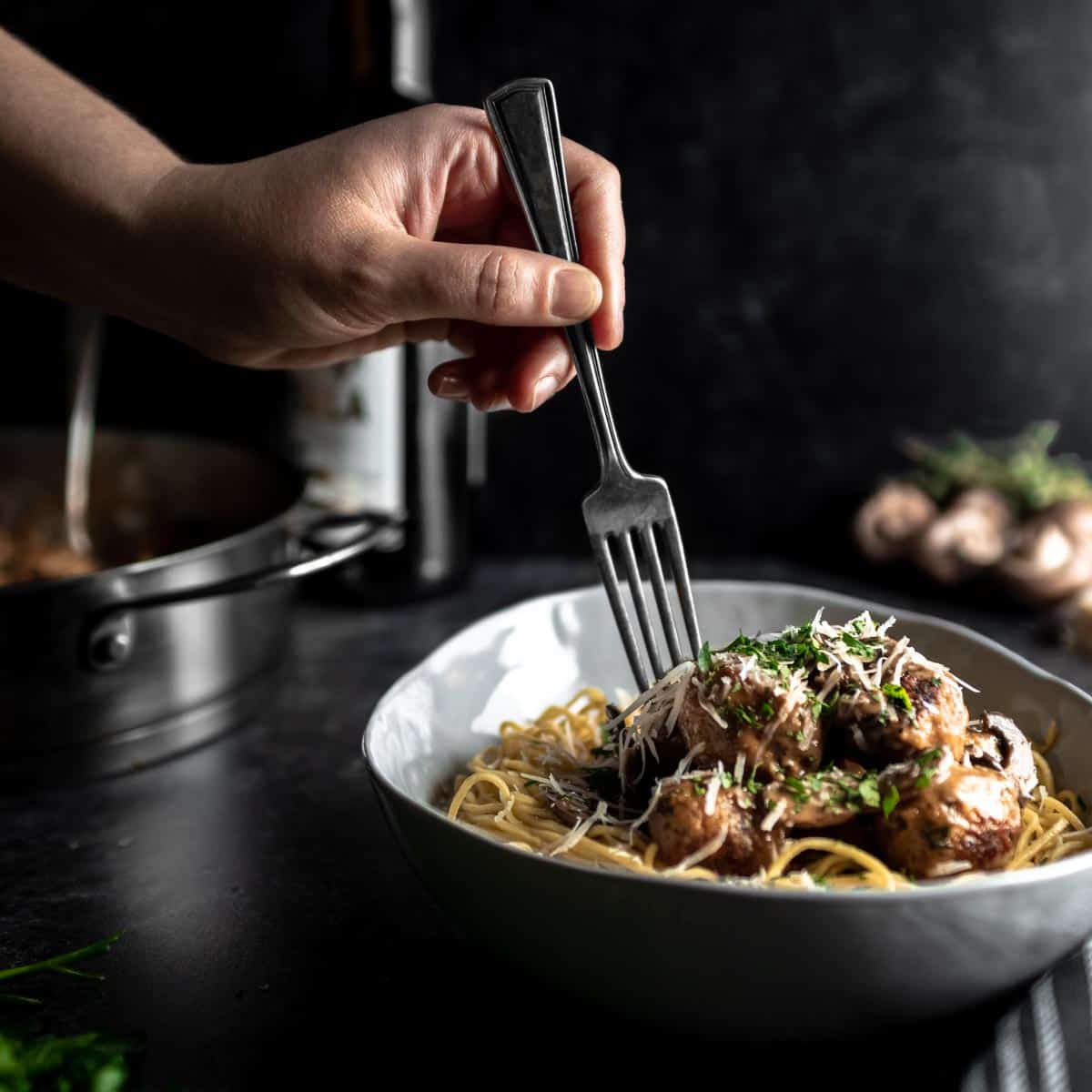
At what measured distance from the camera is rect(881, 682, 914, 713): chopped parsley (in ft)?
3.42

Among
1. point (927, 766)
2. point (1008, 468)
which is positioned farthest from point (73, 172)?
point (1008, 468)

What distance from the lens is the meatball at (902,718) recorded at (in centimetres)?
103

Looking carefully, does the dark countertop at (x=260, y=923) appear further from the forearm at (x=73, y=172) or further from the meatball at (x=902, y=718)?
the forearm at (x=73, y=172)

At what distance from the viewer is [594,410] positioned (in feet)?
4.04

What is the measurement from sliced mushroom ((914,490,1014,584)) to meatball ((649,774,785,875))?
4.43ft

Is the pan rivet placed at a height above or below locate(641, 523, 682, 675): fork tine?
below

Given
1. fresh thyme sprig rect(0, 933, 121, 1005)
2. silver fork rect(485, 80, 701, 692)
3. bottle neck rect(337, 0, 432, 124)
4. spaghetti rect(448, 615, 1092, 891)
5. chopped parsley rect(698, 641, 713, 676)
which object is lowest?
fresh thyme sprig rect(0, 933, 121, 1005)

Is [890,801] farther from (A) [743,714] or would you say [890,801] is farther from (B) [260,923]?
(B) [260,923]

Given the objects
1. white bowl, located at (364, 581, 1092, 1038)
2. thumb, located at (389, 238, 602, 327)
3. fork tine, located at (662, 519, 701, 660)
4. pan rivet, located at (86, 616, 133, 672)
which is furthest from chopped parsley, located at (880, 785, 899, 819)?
pan rivet, located at (86, 616, 133, 672)

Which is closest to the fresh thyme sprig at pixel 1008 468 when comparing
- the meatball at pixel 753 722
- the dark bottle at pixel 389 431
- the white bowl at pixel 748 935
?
the dark bottle at pixel 389 431

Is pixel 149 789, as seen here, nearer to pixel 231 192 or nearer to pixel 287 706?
pixel 287 706

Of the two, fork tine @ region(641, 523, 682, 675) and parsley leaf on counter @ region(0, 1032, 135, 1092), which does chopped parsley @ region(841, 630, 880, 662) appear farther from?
parsley leaf on counter @ region(0, 1032, 135, 1092)

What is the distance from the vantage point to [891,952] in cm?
82

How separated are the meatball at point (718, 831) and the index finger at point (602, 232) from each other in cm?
54
